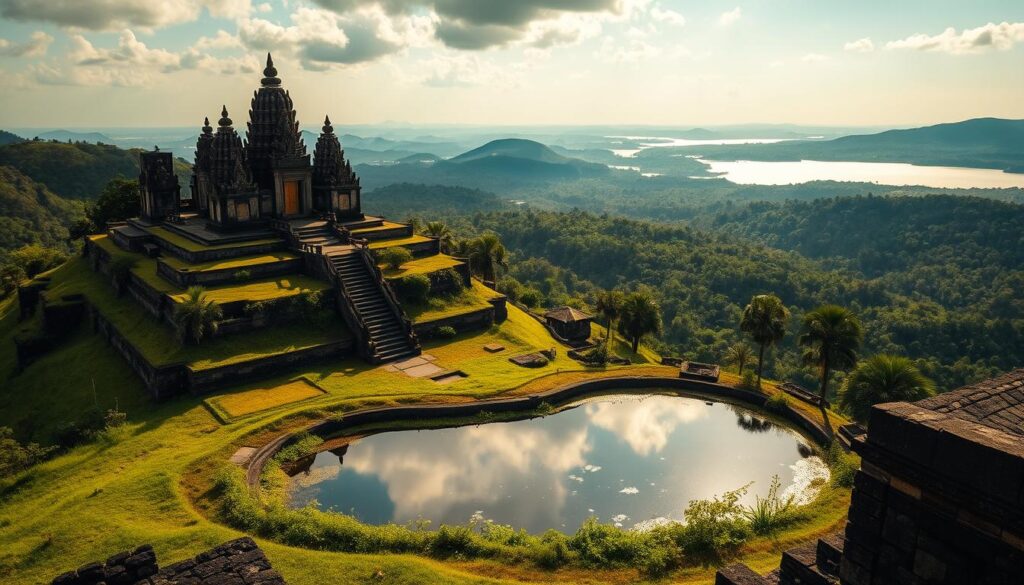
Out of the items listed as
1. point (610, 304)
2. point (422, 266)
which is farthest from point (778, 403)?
point (422, 266)

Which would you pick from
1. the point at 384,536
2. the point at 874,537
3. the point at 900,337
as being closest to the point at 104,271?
the point at 384,536

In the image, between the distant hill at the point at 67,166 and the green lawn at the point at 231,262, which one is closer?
the green lawn at the point at 231,262

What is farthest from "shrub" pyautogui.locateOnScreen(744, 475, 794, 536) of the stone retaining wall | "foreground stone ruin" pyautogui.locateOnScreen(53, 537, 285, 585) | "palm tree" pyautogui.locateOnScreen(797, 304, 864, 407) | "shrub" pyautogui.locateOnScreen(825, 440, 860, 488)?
"foreground stone ruin" pyautogui.locateOnScreen(53, 537, 285, 585)

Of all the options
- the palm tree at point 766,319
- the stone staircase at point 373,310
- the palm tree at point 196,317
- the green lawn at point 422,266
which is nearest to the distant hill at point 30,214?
the green lawn at point 422,266

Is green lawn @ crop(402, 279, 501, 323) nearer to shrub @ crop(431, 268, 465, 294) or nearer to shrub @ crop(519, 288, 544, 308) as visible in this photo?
shrub @ crop(431, 268, 465, 294)

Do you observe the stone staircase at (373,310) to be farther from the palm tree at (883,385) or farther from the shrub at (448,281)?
the palm tree at (883,385)

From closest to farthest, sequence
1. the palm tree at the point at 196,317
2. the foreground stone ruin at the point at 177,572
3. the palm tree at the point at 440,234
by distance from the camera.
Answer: the foreground stone ruin at the point at 177,572 < the palm tree at the point at 196,317 < the palm tree at the point at 440,234

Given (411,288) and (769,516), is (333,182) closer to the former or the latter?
(411,288)
